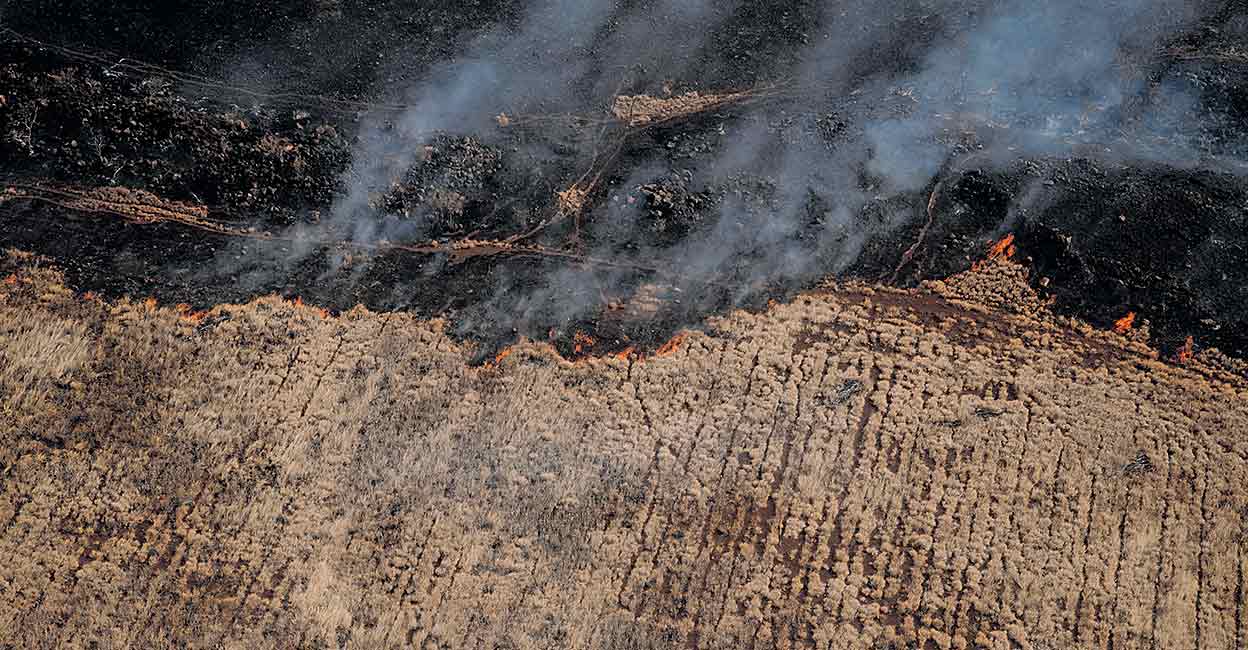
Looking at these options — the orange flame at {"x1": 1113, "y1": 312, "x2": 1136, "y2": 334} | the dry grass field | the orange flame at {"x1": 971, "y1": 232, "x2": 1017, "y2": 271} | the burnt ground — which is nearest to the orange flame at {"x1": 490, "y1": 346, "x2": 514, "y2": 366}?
the dry grass field

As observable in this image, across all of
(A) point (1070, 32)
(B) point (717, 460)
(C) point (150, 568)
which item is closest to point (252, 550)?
(C) point (150, 568)

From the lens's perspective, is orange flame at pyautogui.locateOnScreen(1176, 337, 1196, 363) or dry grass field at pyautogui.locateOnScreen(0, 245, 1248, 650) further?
orange flame at pyautogui.locateOnScreen(1176, 337, 1196, 363)

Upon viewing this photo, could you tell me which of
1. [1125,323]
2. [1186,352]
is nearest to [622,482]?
[1125,323]

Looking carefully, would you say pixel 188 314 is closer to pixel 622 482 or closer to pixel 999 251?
pixel 622 482

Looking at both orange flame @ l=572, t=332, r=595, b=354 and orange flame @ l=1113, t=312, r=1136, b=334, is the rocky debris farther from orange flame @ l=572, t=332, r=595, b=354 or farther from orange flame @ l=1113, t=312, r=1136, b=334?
orange flame @ l=1113, t=312, r=1136, b=334

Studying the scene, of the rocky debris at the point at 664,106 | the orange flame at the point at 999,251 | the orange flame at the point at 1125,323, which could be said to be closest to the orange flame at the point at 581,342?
the rocky debris at the point at 664,106

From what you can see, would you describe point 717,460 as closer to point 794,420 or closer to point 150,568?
point 794,420

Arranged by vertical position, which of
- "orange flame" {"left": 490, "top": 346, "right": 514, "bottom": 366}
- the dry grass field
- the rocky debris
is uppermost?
the rocky debris
